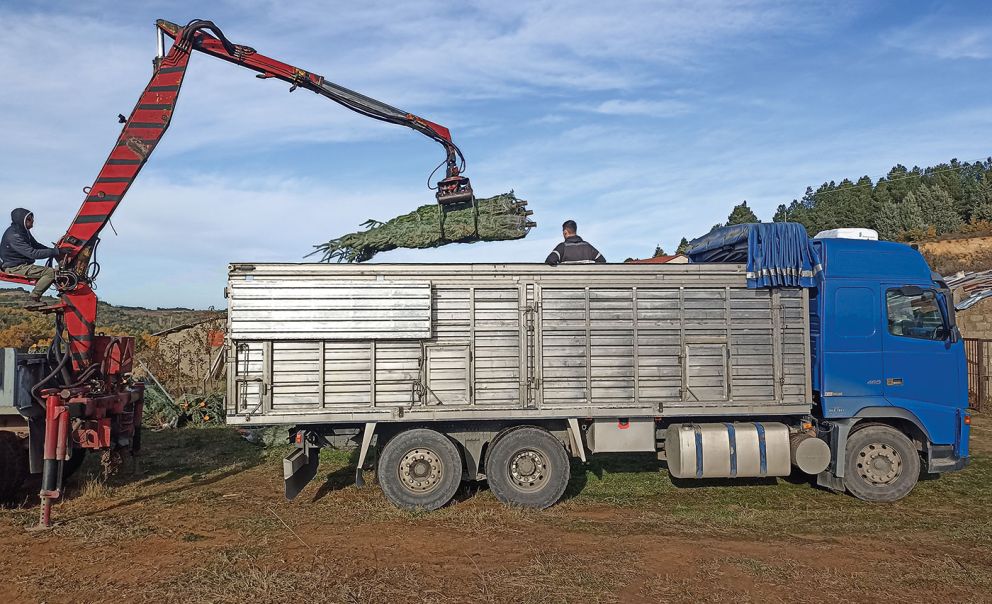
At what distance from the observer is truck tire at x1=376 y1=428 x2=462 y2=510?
8.61 m

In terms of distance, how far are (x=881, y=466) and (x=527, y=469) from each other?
16.3ft

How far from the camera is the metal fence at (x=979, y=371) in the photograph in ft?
57.2

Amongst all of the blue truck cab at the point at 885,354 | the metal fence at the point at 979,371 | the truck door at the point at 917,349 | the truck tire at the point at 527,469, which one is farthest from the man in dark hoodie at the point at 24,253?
the metal fence at the point at 979,371

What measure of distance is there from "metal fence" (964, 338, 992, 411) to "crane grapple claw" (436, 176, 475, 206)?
1472 cm

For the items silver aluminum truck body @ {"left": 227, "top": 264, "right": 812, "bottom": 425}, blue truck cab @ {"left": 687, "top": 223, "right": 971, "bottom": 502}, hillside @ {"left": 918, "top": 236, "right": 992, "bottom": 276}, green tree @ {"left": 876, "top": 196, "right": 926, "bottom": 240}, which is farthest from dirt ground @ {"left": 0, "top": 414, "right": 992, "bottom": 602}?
green tree @ {"left": 876, "top": 196, "right": 926, "bottom": 240}

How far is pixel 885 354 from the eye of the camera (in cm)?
908

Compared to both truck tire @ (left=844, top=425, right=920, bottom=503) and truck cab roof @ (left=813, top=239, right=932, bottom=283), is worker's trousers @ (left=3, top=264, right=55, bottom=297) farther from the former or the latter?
truck tire @ (left=844, top=425, right=920, bottom=503)

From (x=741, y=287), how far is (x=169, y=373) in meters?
16.9

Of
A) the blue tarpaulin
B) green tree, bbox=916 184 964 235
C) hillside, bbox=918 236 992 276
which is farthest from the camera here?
green tree, bbox=916 184 964 235

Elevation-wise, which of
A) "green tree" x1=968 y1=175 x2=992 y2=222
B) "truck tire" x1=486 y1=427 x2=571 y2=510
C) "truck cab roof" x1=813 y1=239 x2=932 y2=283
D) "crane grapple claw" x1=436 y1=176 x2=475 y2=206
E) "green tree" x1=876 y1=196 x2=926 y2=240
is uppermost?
"green tree" x1=968 y1=175 x2=992 y2=222

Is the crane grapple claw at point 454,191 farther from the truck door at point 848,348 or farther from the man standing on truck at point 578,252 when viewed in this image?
the truck door at point 848,348

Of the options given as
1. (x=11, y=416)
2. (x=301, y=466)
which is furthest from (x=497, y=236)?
(x=11, y=416)

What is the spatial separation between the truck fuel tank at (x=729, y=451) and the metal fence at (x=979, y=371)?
11.7m

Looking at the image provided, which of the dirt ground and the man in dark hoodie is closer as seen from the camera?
the dirt ground
